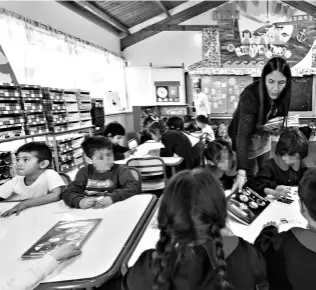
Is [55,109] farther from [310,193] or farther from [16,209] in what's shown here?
[310,193]

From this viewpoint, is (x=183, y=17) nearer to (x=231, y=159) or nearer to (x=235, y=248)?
(x=231, y=159)

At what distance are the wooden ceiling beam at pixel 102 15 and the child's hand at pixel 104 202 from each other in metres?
5.84

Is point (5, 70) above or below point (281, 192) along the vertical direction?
above

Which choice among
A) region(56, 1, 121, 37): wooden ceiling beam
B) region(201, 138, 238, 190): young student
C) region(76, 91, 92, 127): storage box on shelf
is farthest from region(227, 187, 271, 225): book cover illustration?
region(56, 1, 121, 37): wooden ceiling beam

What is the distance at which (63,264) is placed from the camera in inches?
38.8

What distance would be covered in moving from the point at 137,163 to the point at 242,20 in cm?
673

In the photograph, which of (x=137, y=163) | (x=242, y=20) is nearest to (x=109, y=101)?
(x=242, y=20)

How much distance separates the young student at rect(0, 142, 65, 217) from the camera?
182cm

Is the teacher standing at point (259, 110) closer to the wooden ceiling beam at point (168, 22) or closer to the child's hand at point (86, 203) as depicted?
the child's hand at point (86, 203)

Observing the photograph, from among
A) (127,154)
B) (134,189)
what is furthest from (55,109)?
(134,189)

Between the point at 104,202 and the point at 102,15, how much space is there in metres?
6.76

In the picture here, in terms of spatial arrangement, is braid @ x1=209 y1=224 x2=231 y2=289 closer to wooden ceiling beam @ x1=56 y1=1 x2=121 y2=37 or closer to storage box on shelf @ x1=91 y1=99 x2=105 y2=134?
storage box on shelf @ x1=91 y1=99 x2=105 y2=134

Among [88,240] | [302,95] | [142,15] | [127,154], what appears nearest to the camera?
[88,240]

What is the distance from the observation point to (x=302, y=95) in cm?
747
